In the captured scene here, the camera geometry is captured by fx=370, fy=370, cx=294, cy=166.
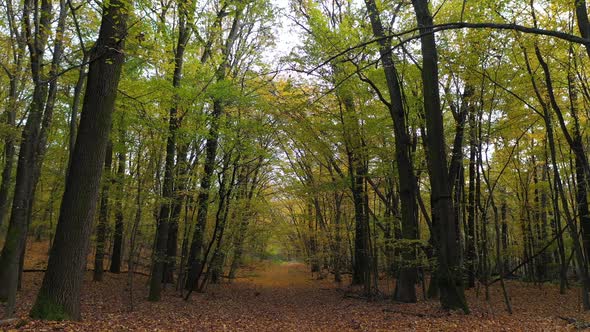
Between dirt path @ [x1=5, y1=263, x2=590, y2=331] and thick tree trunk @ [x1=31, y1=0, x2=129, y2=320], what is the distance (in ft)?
1.42

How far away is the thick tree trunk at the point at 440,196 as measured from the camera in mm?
7922

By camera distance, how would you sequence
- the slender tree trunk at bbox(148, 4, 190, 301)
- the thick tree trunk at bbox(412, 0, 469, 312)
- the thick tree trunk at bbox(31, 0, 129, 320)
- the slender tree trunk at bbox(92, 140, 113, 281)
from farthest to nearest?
the slender tree trunk at bbox(92, 140, 113, 281) < the slender tree trunk at bbox(148, 4, 190, 301) < the thick tree trunk at bbox(412, 0, 469, 312) < the thick tree trunk at bbox(31, 0, 129, 320)

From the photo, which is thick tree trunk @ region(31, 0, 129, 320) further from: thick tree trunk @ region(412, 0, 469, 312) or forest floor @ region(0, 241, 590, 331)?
thick tree trunk @ region(412, 0, 469, 312)

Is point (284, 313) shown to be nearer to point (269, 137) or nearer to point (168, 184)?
point (168, 184)

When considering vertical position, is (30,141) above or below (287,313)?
above

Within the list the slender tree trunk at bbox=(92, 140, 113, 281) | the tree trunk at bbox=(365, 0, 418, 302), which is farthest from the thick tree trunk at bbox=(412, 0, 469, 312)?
the slender tree trunk at bbox=(92, 140, 113, 281)

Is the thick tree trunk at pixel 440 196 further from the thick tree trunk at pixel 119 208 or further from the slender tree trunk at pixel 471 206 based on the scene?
the thick tree trunk at pixel 119 208

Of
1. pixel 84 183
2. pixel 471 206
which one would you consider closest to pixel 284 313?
pixel 84 183

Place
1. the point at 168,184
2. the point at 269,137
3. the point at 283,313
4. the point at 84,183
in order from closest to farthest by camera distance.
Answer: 1. the point at 84,183
2. the point at 168,184
3. the point at 283,313
4. the point at 269,137

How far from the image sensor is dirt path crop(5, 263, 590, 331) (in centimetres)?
697

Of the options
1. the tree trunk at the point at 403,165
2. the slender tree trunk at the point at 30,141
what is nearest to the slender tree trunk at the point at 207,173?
the slender tree trunk at the point at 30,141

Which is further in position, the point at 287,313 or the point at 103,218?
the point at 103,218

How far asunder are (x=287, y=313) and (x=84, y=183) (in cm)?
738

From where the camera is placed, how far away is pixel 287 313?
1125cm
